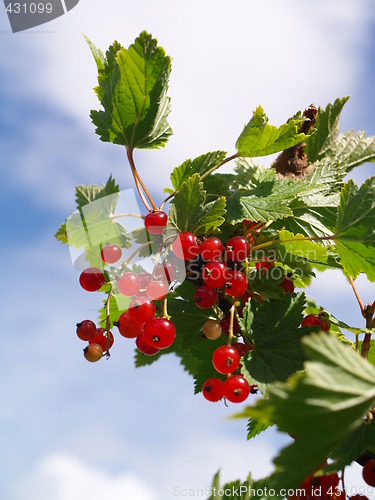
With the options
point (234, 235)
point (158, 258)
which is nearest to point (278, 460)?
point (158, 258)

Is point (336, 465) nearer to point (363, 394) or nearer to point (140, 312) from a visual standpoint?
point (363, 394)

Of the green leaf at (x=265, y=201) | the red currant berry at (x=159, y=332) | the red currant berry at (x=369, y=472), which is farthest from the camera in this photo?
the green leaf at (x=265, y=201)

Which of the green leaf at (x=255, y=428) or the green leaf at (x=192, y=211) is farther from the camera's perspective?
the green leaf at (x=255, y=428)

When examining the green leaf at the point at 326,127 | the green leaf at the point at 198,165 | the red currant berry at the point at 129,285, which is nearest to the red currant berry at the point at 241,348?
the red currant berry at the point at 129,285

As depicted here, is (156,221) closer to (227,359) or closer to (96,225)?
(96,225)

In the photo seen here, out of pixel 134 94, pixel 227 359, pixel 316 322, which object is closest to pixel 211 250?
pixel 227 359

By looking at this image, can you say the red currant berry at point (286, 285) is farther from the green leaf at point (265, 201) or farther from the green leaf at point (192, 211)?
the green leaf at point (192, 211)

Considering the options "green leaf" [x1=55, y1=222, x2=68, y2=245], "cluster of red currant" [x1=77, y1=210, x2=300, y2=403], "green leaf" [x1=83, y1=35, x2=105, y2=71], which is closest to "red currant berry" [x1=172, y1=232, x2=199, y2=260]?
"cluster of red currant" [x1=77, y1=210, x2=300, y2=403]
